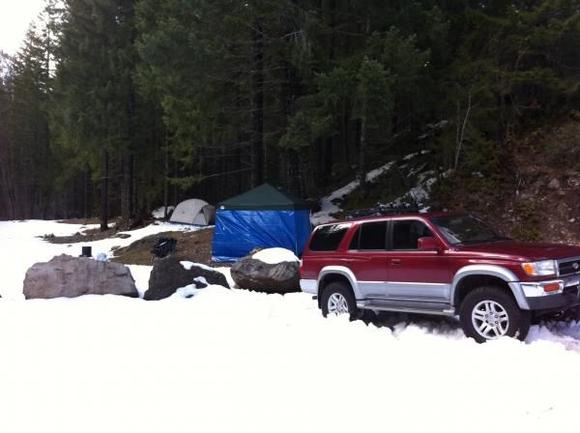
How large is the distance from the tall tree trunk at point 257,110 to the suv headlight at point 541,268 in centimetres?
1509

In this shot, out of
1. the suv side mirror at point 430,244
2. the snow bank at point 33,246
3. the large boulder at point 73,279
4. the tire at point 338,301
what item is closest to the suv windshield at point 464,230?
the suv side mirror at point 430,244

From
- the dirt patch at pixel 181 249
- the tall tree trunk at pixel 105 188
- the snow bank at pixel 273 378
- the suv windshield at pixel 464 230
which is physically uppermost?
the tall tree trunk at pixel 105 188

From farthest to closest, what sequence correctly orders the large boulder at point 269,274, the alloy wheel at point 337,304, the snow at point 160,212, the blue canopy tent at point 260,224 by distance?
the snow at point 160,212, the blue canopy tent at point 260,224, the large boulder at point 269,274, the alloy wheel at point 337,304

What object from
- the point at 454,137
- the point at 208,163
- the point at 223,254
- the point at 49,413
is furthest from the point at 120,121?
the point at 49,413

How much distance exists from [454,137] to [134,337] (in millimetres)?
12395

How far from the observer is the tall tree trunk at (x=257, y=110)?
2014 cm

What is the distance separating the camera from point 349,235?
888cm

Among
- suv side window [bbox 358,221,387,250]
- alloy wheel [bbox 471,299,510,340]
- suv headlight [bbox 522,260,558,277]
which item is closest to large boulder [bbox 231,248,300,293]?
suv side window [bbox 358,221,387,250]

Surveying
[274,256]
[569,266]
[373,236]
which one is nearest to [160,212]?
[274,256]

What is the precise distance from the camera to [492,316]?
6.69 metres

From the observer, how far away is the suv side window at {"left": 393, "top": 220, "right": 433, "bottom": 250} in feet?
25.7

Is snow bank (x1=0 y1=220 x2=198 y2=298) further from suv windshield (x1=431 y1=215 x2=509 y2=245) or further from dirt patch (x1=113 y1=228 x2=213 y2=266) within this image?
suv windshield (x1=431 y1=215 x2=509 y2=245)

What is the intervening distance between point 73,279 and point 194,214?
56.3 ft

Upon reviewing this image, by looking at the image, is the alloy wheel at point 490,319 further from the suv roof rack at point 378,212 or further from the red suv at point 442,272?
the suv roof rack at point 378,212
